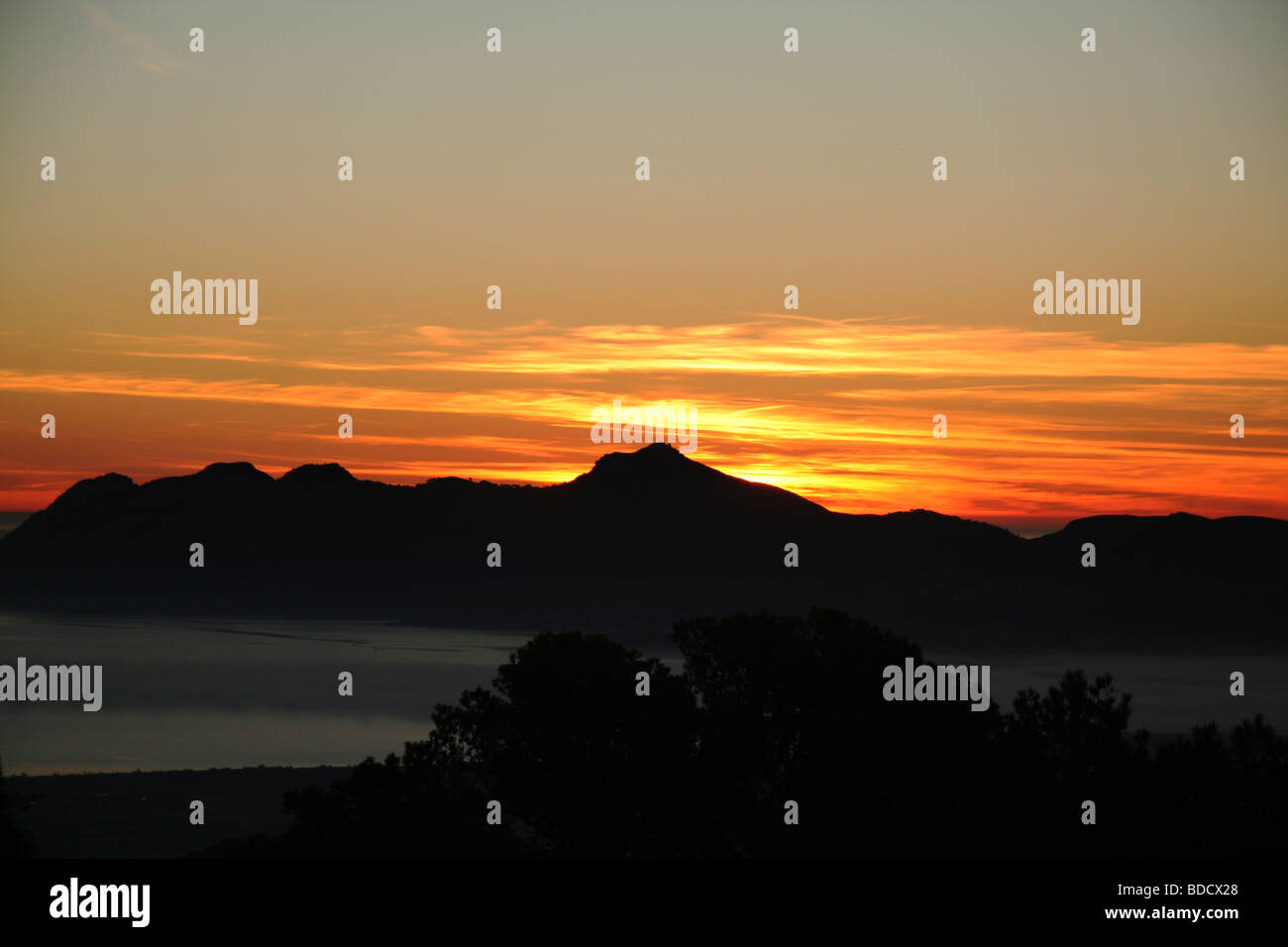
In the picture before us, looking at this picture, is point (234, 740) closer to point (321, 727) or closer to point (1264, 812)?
point (321, 727)

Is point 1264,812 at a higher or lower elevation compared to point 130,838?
higher

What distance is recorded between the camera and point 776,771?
28.7 metres

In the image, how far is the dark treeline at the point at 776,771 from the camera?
25766mm

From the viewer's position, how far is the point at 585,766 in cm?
2797

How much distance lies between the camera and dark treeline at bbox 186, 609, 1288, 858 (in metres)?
25.8
